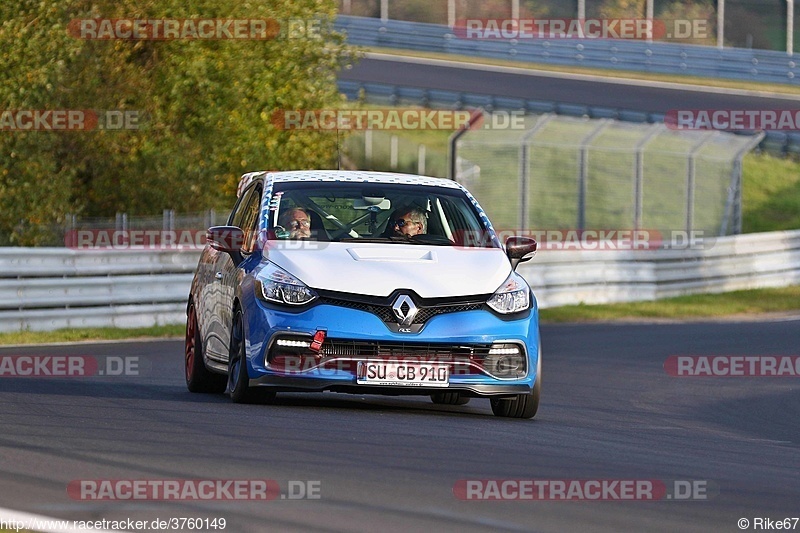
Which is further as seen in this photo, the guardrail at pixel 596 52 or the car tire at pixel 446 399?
the guardrail at pixel 596 52

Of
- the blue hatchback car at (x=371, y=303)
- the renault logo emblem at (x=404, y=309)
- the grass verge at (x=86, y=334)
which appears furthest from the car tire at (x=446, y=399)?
the grass verge at (x=86, y=334)

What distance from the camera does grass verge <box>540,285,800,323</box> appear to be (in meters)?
24.0

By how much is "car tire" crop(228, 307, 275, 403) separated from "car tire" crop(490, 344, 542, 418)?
152cm

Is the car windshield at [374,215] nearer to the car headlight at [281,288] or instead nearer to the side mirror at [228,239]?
the side mirror at [228,239]

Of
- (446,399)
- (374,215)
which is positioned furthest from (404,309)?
(446,399)

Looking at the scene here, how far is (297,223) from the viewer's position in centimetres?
1100

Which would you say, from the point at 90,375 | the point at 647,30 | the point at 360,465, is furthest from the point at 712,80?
the point at 360,465

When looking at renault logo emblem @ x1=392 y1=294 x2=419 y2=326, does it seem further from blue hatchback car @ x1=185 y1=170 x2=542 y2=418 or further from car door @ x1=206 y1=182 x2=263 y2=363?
car door @ x1=206 y1=182 x2=263 y2=363

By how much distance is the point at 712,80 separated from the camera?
45250mm

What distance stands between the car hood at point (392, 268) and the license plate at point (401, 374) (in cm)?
43

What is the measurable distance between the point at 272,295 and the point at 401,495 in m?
3.39

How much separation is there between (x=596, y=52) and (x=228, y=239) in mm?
35103

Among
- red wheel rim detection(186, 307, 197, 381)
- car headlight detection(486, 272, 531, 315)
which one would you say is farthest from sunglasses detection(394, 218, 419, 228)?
red wheel rim detection(186, 307, 197, 381)

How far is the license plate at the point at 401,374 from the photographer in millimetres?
9992
